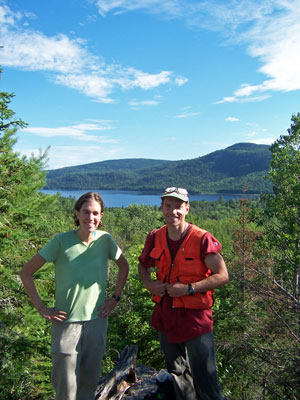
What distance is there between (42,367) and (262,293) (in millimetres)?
5562

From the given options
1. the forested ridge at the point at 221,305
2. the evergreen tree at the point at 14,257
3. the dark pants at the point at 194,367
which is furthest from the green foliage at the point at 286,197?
the dark pants at the point at 194,367

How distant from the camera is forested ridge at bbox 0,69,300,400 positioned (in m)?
4.90

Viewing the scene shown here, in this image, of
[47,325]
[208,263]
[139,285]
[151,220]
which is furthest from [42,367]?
[151,220]

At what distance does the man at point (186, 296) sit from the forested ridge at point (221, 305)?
1.66 m

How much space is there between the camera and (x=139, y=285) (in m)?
16.7

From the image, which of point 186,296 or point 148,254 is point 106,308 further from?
point 186,296

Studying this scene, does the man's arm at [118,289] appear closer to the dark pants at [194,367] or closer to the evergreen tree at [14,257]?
the dark pants at [194,367]

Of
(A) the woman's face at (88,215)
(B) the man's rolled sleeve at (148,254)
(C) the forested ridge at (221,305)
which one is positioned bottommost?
(C) the forested ridge at (221,305)

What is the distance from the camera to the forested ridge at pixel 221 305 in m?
4.90

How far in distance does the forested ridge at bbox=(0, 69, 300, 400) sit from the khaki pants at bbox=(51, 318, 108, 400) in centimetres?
163

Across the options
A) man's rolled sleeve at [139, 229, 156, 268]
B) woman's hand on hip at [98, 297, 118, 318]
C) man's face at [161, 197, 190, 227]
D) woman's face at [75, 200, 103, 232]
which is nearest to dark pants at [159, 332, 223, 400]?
woman's hand on hip at [98, 297, 118, 318]

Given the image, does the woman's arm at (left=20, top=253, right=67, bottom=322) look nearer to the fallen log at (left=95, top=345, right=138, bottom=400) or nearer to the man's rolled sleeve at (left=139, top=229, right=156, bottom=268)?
the man's rolled sleeve at (left=139, top=229, right=156, bottom=268)

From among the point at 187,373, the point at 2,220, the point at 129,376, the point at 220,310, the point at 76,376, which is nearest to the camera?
the point at 76,376

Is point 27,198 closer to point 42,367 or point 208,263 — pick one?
point 42,367
